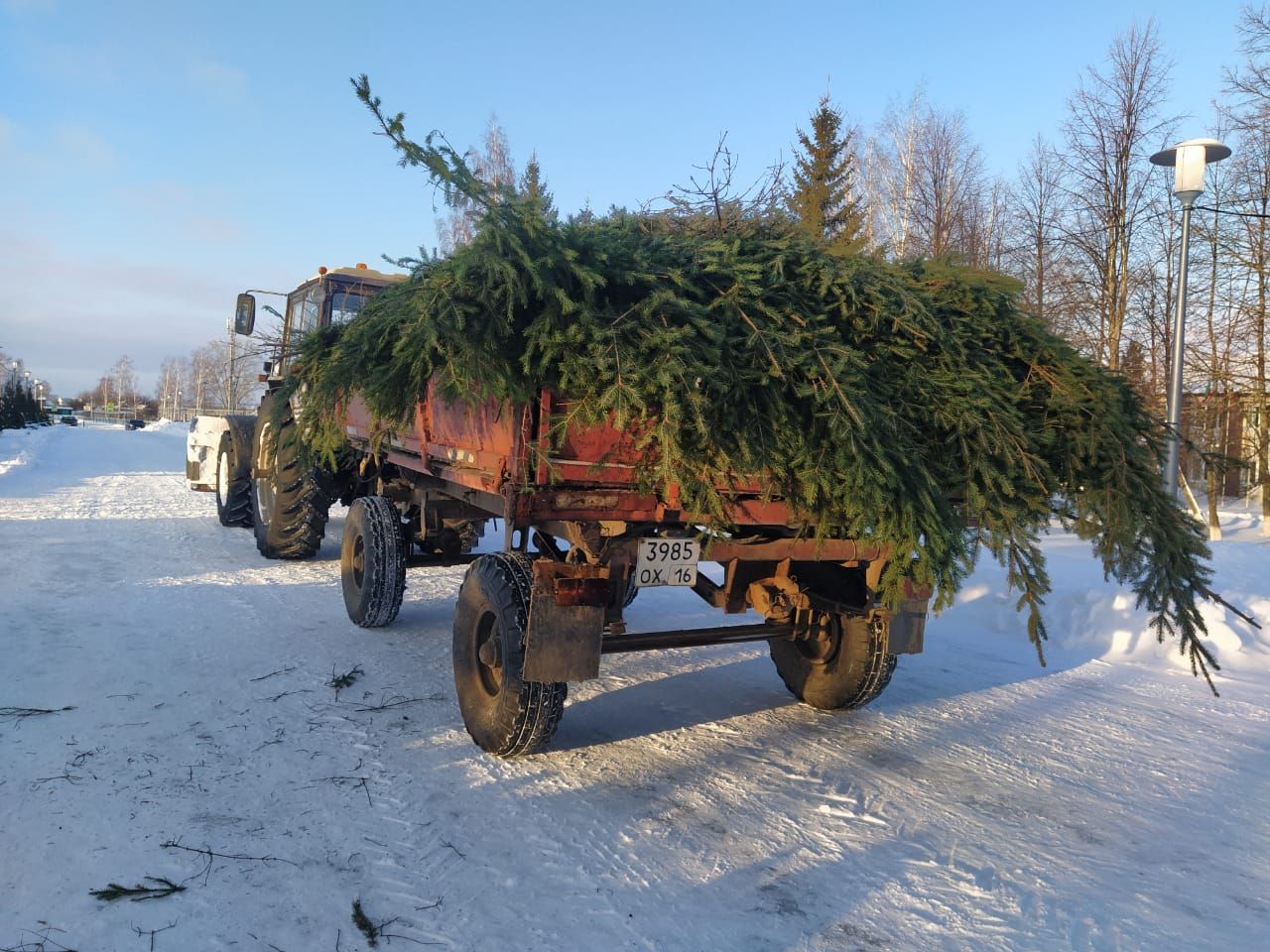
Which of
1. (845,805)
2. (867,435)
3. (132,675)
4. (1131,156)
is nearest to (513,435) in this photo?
(867,435)

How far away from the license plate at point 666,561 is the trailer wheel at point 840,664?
1.35m

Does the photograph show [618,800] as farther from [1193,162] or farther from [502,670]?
[1193,162]

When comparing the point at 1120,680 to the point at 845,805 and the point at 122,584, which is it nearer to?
the point at 845,805

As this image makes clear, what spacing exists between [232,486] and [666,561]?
8.89 meters

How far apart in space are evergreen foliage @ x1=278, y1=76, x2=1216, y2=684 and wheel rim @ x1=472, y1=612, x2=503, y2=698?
3.81ft

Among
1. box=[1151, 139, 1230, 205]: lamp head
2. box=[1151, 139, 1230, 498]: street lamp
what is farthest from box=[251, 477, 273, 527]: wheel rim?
box=[1151, 139, 1230, 205]: lamp head

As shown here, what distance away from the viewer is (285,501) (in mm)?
9125

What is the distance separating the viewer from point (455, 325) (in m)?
3.47

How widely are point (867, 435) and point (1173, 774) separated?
2632 mm

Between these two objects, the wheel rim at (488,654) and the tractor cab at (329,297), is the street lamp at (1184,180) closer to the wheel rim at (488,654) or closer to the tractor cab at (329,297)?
the wheel rim at (488,654)

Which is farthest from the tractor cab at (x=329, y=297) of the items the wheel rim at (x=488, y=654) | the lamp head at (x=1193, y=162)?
the lamp head at (x=1193, y=162)

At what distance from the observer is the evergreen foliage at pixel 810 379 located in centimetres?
357

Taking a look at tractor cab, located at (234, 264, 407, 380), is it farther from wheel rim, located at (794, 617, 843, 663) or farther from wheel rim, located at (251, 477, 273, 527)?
wheel rim, located at (794, 617, 843, 663)

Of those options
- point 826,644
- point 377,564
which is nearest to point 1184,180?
point 826,644
